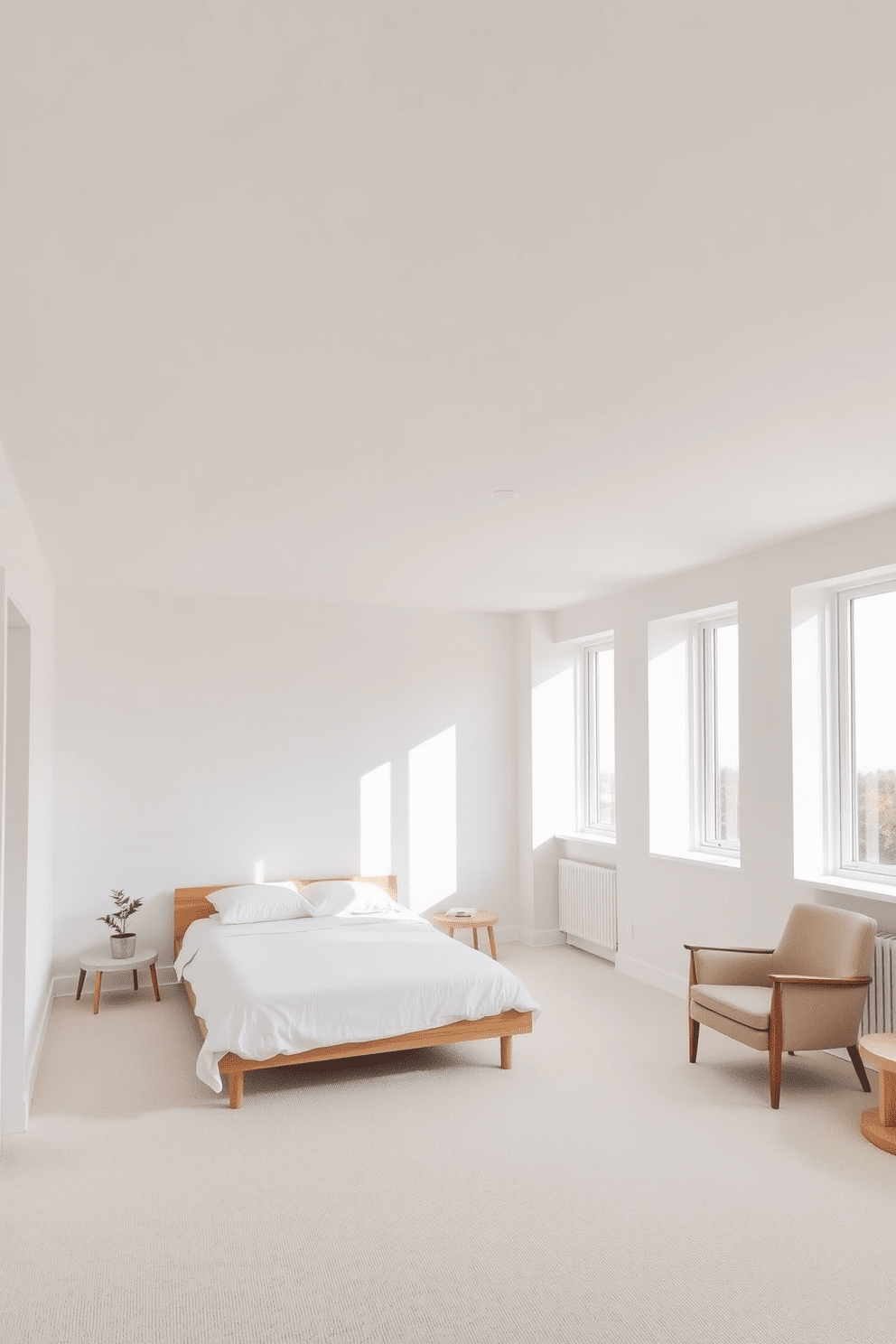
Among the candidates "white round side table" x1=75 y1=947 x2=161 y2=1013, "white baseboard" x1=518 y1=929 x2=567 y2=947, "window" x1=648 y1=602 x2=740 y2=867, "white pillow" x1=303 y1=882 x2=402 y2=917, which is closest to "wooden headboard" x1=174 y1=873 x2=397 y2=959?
"white round side table" x1=75 y1=947 x2=161 y2=1013

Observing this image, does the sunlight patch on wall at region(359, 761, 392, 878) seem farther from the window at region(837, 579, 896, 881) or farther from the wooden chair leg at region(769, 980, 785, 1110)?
the wooden chair leg at region(769, 980, 785, 1110)

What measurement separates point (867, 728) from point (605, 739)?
8.57 feet

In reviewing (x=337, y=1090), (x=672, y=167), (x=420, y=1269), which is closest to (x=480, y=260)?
(x=672, y=167)

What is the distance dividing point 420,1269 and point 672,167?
9.45 ft

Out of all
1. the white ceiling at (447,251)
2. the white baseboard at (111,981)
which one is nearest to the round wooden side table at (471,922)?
the white baseboard at (111,981)

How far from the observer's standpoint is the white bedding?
3854mm

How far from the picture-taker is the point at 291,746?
20.8 feet

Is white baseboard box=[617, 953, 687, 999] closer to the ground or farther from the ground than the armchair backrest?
closer to the ground

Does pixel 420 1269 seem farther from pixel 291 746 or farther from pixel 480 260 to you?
pixel 291 746

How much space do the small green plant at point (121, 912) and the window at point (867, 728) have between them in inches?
165

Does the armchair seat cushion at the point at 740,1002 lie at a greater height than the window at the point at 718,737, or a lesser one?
lesser

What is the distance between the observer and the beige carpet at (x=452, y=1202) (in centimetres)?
242

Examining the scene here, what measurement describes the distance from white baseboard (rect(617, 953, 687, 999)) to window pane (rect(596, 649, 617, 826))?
1144 millimetres

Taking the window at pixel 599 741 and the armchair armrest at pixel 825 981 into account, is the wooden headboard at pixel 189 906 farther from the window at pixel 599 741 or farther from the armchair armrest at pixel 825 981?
the armchair armrest at pixel 825 981
